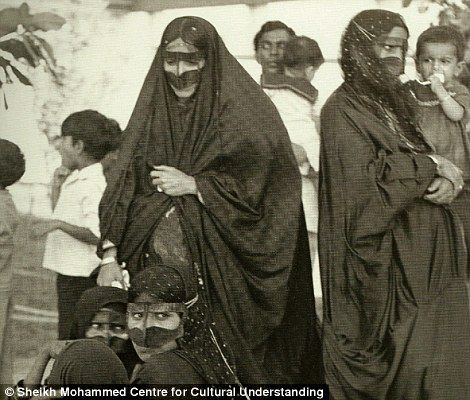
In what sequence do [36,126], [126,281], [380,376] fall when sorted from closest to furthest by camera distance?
[380,376], [126,281], [36,126]

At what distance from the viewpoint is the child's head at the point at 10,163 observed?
5.38 m

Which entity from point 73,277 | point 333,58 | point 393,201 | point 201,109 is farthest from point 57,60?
point 393,201

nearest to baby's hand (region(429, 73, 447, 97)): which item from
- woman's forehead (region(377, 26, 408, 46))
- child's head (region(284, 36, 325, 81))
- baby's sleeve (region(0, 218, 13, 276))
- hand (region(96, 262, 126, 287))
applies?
woman's forehead (region(377, 26, 408, 46))

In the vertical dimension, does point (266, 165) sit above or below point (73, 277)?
above

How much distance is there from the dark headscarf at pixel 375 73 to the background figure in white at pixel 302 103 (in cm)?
20

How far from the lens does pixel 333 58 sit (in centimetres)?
510

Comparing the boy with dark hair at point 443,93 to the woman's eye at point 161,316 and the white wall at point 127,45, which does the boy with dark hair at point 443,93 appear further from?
the woman's eye at point 161,316

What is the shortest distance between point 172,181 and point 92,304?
846 mm

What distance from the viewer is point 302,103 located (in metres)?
5.11

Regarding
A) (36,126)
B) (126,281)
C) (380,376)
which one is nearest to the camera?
(380,376)

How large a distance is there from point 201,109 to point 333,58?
83 centimetres

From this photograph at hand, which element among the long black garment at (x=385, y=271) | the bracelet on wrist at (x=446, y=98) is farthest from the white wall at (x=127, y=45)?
the long black garment at (x=385, y=271)

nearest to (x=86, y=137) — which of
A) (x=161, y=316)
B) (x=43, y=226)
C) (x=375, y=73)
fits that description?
(x=43, y=226)

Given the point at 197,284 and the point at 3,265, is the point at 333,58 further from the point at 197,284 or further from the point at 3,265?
the point at 3,265
